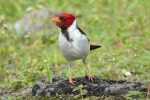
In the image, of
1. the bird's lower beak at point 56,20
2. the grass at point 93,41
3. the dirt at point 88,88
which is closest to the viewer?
the dirt at point 88,88

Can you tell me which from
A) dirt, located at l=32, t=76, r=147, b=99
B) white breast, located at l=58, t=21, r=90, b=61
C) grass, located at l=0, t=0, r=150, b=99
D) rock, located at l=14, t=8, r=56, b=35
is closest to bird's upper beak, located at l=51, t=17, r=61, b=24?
white breast, located at l=58, t=21, r=90, b=61

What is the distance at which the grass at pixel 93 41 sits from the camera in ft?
26.1

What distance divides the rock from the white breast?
13.6 ft

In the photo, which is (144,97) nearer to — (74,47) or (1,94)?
(74,47)

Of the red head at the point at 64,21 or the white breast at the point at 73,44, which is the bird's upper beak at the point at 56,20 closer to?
the red head at the point at 64,21

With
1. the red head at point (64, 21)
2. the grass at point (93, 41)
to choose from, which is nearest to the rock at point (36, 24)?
the grass at point (93, 41)

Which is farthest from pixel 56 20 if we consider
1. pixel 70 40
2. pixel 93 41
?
pixel 93 41

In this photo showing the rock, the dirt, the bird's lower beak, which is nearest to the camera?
the dirt

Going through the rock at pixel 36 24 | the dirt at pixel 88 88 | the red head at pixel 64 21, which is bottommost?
the dirt at pixel 88 88

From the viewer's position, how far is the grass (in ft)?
26.1

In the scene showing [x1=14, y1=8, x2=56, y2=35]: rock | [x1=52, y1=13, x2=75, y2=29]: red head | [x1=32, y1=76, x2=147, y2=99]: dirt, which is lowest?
[x1=32, y1=76, x2=147, y2=99]: dirt

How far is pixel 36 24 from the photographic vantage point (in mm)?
11109

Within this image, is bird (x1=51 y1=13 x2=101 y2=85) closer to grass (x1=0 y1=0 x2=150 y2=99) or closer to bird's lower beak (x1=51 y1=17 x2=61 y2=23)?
bird's lower beak (x1=51 y1=17 x2=61 y2=23)

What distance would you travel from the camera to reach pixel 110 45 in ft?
32.0
